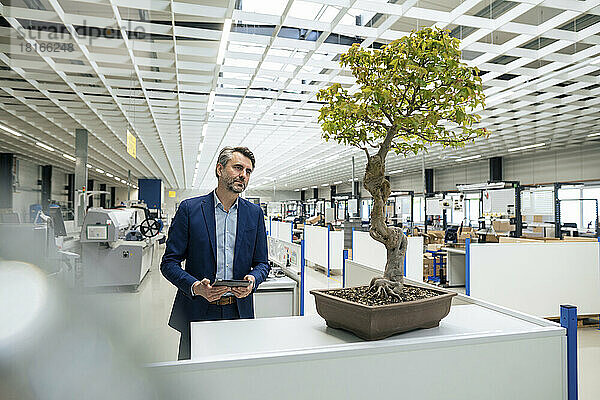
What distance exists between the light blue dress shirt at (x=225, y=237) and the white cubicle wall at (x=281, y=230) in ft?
27.9

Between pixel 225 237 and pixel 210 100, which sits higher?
pixel 210 100

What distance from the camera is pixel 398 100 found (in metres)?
1.42

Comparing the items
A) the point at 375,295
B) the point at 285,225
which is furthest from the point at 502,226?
the point at 375,295

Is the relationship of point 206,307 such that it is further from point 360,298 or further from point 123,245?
point 123,245

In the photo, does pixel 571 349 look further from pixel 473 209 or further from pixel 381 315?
pixel 473 209

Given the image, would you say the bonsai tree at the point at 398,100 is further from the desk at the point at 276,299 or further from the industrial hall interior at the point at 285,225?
the desk at the point at 276,299

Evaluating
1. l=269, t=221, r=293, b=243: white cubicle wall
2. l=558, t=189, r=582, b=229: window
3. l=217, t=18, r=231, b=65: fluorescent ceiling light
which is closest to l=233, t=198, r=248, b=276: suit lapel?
l=217, t=18, r=231, b=65: fluorescent ceiling light

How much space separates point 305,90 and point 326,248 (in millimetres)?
3683

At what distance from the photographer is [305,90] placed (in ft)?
23.5

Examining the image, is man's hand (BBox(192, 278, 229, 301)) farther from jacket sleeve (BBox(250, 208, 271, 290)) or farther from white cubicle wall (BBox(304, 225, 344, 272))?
white cubicle wall (BBox(304, 225, 344, 272))

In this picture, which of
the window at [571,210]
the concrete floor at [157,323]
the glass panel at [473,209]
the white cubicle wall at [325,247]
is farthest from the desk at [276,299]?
the glass panel at [473,209]

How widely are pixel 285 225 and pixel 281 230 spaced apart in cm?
70

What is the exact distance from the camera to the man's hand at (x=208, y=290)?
5.04 feet

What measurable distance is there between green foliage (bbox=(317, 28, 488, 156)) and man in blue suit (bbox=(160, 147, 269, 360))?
1.77 feet
